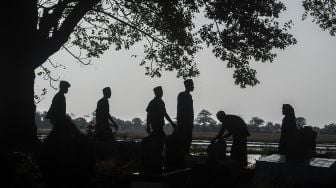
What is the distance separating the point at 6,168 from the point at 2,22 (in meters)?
6.00

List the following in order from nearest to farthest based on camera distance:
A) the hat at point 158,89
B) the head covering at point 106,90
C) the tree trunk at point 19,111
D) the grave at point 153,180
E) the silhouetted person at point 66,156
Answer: the silhouetted person at point 66,156, the grave at point 153,180, the hat at point 158,89, the tree trunk at point 19,111, the head covering at point 106,90

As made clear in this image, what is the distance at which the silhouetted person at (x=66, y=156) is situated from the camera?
6008 millimetres

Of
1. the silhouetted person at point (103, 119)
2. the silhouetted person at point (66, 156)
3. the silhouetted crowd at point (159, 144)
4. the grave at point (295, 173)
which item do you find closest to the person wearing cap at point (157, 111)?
the silhouetted crowd at point (159, 144)

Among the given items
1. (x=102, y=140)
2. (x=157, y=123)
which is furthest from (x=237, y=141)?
(x=102, y=140)

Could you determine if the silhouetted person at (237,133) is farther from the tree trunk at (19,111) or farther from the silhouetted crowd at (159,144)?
the tree trunk at (19,111)

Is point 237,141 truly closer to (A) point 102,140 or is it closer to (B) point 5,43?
(A) point 102,140

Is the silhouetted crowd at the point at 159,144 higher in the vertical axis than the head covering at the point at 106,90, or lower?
lower

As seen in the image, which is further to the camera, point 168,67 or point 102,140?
point 168,67

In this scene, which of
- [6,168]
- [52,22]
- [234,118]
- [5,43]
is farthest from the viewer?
[52,22]

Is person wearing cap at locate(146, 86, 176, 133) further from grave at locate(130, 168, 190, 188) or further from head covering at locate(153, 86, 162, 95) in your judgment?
grave at locate(130, 168, 190, 188)

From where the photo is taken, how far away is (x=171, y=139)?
1052cm

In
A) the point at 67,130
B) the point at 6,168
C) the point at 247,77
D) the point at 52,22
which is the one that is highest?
the point at 52,22

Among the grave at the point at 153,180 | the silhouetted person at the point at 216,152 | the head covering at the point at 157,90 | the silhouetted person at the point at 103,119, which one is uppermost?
the head covering at the point at 157,90

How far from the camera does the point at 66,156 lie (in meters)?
6.00
